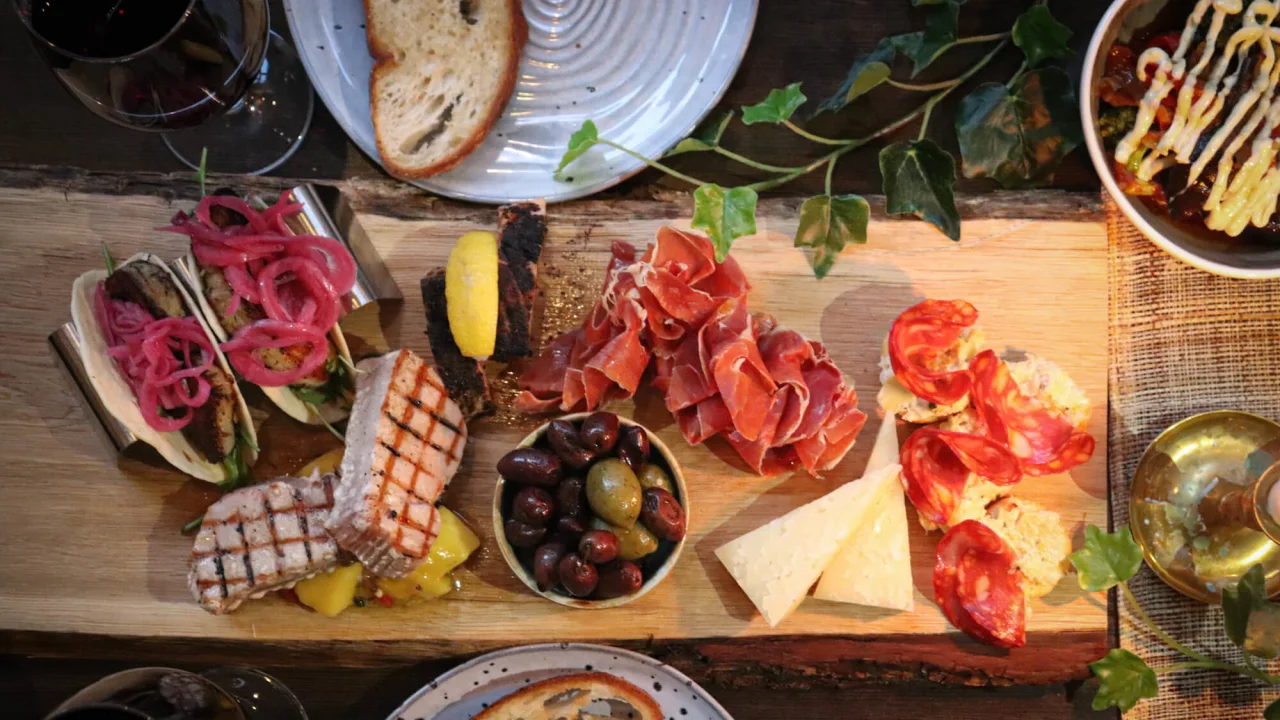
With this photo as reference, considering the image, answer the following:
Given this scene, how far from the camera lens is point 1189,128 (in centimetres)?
196

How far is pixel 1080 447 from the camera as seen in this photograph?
84.0 inches

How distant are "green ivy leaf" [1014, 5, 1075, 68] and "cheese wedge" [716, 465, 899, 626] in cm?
103

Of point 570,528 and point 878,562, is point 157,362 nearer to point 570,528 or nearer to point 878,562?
point 570,528

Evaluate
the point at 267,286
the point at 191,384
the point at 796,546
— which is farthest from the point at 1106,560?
the point at 191,384

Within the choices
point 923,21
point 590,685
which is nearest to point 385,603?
point 590,685

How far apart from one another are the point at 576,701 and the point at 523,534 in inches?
14.7

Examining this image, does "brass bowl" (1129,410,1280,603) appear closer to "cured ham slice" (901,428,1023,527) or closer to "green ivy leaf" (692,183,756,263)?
"cured ham slice" (901,428,1023,527)

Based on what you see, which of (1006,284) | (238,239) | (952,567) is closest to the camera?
(238,239)

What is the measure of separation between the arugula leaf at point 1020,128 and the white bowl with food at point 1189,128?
0.16 metres

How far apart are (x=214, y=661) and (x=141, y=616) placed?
190mm

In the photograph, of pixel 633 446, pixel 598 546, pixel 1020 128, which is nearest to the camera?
pixel 598 546

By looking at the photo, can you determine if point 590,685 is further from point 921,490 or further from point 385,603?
point 921,490

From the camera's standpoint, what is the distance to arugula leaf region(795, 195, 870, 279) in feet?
7.13

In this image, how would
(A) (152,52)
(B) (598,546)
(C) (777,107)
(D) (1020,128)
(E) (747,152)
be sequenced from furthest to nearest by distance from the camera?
(E) (747,152), (D) (1020,128), (C) (777,107), (B) (598,546), (A) (152,52)
